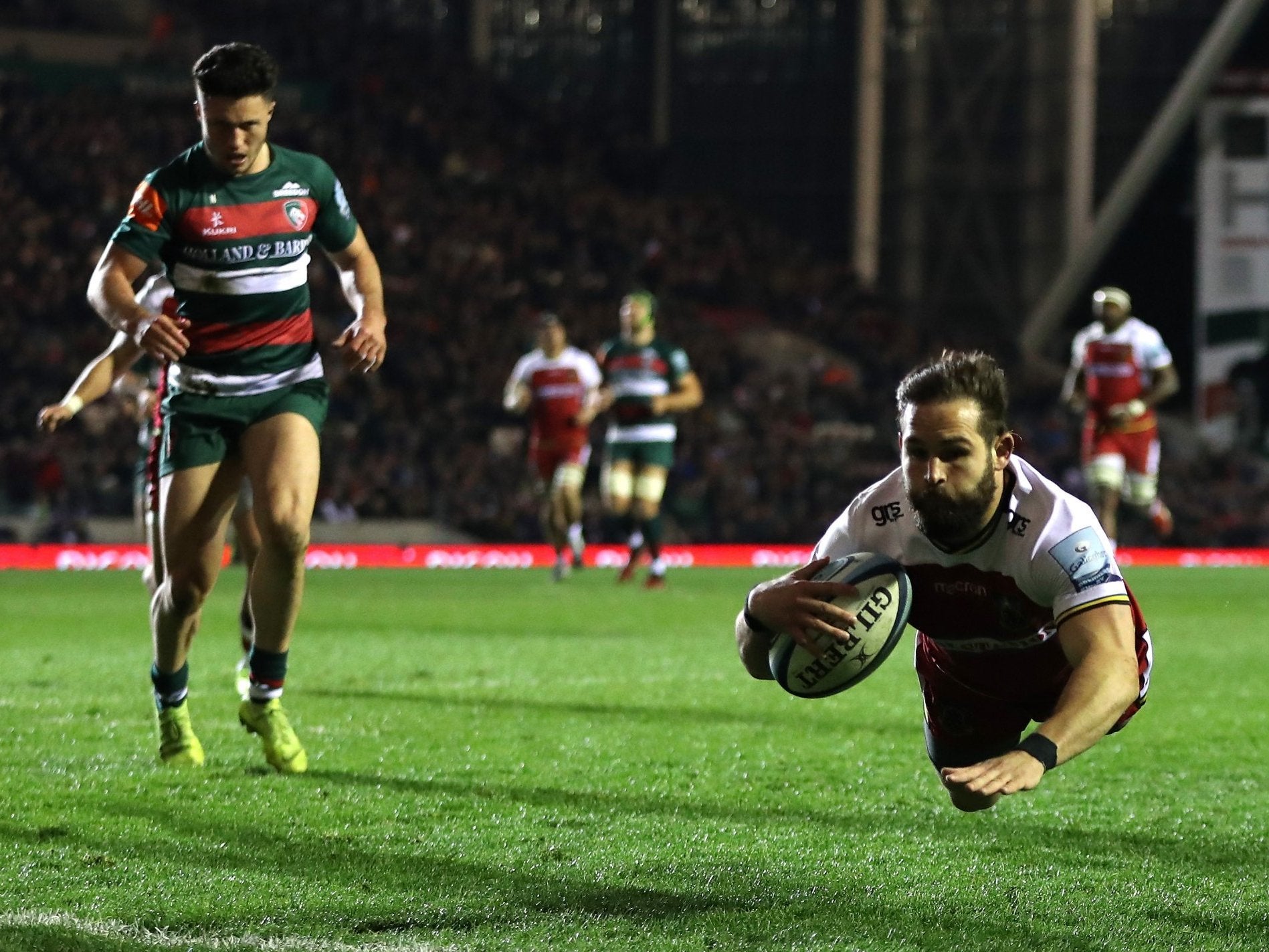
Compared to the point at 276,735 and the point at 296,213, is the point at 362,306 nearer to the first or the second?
the point at 296,213

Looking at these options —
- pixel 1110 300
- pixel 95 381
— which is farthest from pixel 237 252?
pixel 1110 300

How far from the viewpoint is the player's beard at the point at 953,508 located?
3932mm

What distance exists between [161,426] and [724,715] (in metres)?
2.70

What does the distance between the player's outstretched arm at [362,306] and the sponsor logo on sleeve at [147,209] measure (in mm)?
681

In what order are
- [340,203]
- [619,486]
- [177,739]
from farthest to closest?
1. [619,486]
2. [340,203]
3. [177,739]

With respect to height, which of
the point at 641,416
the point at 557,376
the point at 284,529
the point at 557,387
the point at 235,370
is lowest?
the point at 641,416

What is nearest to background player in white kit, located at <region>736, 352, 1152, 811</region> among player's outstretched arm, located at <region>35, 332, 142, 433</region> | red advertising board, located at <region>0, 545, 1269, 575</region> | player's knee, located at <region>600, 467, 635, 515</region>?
player's outstretched arm, located at <region>35, 332, 142, 433</region>

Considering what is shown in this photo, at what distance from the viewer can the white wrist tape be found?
19.1 feet

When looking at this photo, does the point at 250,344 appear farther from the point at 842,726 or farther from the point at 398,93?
the point at 398,93

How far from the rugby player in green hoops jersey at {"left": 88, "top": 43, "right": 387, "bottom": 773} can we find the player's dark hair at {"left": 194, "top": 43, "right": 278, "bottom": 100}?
8 cm

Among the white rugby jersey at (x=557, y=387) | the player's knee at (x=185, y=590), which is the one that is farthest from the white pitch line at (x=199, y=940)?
the white rugby jersey at (x=557, y=387)

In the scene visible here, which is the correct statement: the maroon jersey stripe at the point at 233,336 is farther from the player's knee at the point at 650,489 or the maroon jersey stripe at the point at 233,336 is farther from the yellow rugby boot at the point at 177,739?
the player's knee at the point at 650,489

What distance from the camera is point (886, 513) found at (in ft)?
14.0

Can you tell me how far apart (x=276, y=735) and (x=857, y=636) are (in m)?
2.79
